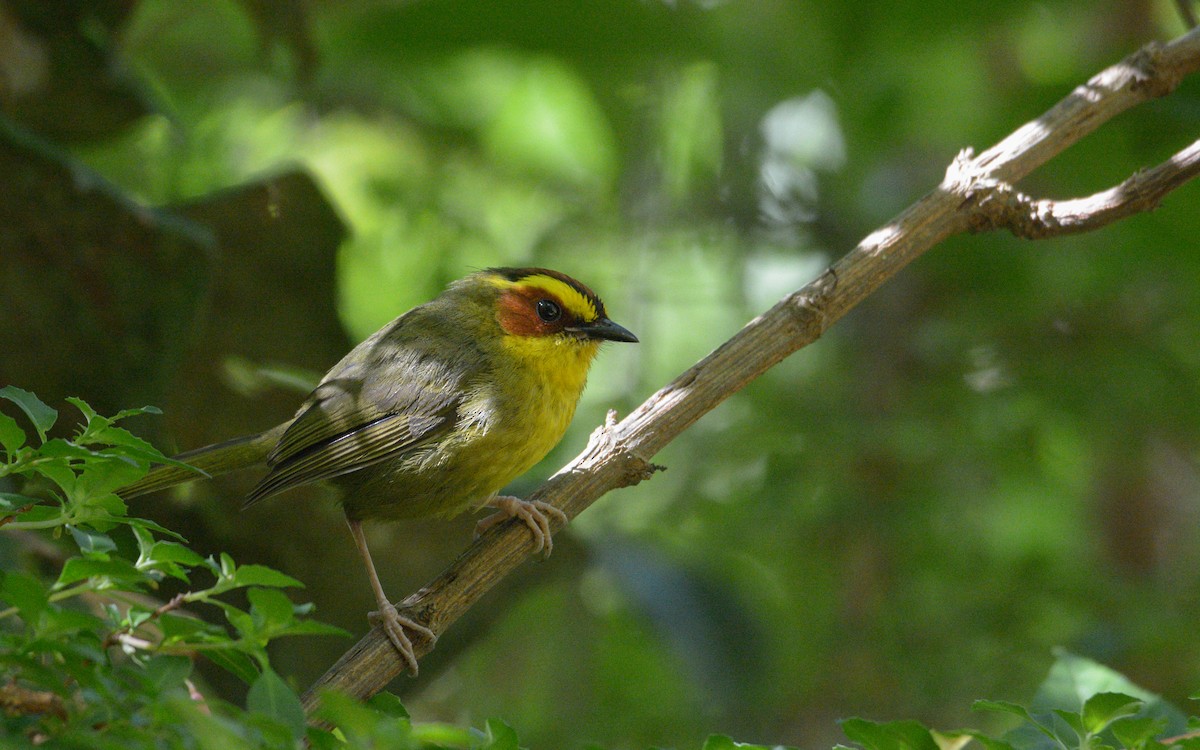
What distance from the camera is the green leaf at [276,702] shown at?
5.10 ft

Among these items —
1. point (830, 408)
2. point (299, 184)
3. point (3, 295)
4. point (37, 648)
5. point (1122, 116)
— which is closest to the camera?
point (37, 648)

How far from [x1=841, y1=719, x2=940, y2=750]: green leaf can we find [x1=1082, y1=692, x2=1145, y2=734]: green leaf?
0.28 m

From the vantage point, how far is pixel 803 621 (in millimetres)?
6578

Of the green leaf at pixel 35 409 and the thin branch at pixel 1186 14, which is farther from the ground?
the green leaf at pixel 35 409

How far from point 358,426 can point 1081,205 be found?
2.58m

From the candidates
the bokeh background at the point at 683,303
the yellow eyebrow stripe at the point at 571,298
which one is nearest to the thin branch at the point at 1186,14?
the bokeh background at the point at 683,303

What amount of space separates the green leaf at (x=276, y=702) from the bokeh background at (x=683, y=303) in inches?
68.1

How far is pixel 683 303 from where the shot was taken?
274 inches

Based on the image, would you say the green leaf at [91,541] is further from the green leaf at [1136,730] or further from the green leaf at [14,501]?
the green leaf at [1136,730]

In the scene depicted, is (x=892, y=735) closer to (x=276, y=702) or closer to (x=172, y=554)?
(x=276, y=702)

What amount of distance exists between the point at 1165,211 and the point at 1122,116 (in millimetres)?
470

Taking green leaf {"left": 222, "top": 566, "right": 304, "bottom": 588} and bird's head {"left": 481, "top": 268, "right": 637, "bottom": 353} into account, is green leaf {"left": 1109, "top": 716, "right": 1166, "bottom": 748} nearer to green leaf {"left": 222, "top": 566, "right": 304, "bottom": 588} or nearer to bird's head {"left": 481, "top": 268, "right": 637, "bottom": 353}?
green leaf {"left": 222, "top": 566, "right": 304, "bottom": 588}

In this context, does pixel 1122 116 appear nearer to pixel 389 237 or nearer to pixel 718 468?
pixel 718 468

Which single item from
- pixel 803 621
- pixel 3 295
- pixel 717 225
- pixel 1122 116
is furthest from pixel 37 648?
pixel 717 225
